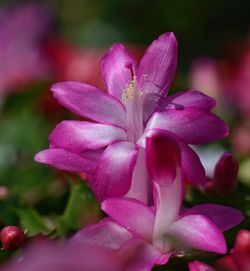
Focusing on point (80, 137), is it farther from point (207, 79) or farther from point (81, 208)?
point (207, 79)

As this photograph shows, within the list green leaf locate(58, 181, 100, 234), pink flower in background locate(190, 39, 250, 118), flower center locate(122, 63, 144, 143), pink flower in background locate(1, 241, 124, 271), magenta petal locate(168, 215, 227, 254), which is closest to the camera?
pink flower in background locate(1, 241, 124, 271)

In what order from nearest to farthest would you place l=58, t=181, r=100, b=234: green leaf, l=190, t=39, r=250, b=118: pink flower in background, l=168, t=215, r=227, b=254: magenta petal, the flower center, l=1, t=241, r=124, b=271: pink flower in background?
1. l=1, t=241, r=124, b=271: pink flower in background
2. l=168, t=215, r=227, b=254: magenta petal
3. the flower center
4. l=58, t=181, r=100, b=234: green leaf
5. l=190, t=39, r=250, b=118: pink flower in background

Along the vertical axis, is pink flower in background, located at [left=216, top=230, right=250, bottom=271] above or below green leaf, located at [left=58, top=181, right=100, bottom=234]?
above

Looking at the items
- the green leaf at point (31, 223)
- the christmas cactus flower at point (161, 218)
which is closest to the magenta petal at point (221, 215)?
the christmas cactus flower at point (161, 218)

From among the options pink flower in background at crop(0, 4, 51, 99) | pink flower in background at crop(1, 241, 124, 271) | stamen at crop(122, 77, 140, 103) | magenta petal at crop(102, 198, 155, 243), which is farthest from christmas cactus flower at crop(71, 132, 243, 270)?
pink flower in background at crop(0, 4, 51, 99)

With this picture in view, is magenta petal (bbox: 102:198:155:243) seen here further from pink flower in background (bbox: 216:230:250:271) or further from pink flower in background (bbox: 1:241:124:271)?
pink flower in background (bbox: 1:241:124:271)

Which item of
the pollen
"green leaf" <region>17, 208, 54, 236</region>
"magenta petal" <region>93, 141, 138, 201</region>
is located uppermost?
the pollen

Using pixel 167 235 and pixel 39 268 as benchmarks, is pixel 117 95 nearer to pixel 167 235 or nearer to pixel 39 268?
pixel 167 235
